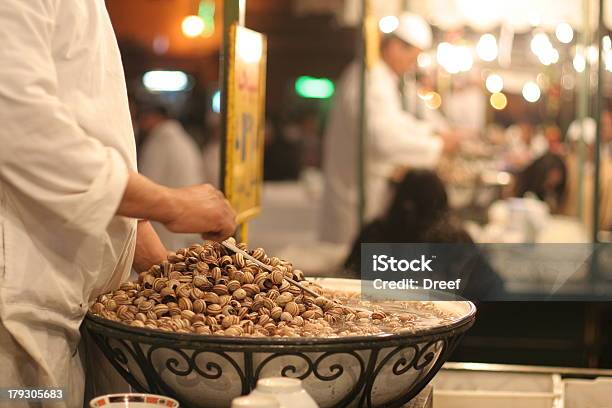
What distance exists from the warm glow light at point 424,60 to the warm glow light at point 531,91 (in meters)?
0.61

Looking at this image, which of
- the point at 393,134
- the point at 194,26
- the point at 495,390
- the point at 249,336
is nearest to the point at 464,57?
the point at 393,134

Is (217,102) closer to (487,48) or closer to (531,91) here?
(487,48)

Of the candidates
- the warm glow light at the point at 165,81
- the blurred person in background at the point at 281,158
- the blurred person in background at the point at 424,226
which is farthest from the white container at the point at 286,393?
the warm glow light at the point at 165,81

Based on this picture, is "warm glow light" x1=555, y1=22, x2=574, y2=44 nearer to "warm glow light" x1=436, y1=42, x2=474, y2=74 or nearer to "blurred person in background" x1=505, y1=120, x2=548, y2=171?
"warm glow light" x1=436, y1=42, x2=474, y2=74

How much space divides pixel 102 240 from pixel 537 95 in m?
4.46

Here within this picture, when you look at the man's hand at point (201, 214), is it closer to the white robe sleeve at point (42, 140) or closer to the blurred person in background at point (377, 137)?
the white robe sleeve at point (42, 140)

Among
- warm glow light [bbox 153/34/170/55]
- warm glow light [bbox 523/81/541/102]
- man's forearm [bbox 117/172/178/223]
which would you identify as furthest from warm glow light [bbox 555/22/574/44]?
warm glow light [bbox 153/34/170/55]

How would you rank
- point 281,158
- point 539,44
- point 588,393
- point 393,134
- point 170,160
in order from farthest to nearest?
point 281,158 → point 170,160 → point 539,44 → point 393,134 → point 588,393

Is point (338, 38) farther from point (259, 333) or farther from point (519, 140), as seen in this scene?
point (259, 333)

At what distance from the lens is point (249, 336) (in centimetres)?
144

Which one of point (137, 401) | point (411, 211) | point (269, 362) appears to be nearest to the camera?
point (137, 401)

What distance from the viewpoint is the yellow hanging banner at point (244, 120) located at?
7.35 ft

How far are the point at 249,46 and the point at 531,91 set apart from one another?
364cm

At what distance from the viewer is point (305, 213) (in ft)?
21.1
